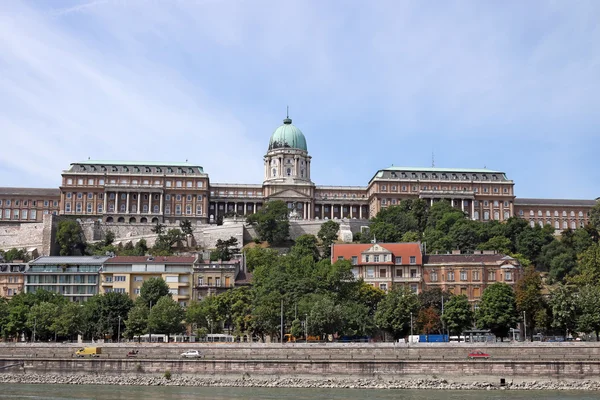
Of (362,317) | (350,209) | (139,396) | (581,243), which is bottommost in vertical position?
(139,396)

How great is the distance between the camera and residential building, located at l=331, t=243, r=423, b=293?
96.1m

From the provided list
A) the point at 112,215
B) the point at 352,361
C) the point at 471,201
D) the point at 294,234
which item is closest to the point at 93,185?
the point at 112,215

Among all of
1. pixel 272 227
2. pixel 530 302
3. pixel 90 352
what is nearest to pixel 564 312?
pixel 530 302

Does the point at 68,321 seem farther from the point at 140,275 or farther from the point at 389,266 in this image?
the point at 389,266

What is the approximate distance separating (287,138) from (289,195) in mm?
17400

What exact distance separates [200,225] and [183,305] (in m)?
58.2

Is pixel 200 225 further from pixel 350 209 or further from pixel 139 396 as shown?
pixel 139 396

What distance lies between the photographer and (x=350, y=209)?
593 ft

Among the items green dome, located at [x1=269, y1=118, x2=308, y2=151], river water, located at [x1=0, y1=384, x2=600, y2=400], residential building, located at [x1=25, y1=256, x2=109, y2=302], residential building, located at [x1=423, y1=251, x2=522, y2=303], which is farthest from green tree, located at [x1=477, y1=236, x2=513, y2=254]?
green dome, located at [x1=269, y1=118, x2=308, y2=151]

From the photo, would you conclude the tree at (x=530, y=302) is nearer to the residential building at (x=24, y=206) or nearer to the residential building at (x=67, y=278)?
the residential building at (x=67, y=278)

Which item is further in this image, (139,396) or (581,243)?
(581,243)

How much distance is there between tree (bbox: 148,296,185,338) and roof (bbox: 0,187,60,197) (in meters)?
93.2

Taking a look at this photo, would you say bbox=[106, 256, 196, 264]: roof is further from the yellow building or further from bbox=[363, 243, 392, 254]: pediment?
bbox=[363, 243, 392, 254]: pediment

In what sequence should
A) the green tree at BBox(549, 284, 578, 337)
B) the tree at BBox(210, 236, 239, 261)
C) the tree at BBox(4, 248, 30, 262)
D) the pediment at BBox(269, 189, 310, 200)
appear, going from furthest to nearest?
the pediment at BBox(269, 189, 310, 200)
the tree at BBox(4, 248, 30, 262)
the tree at BBox(210, 236, 239, 261)
the green tree at BBox(549, 284, 578, 337)
